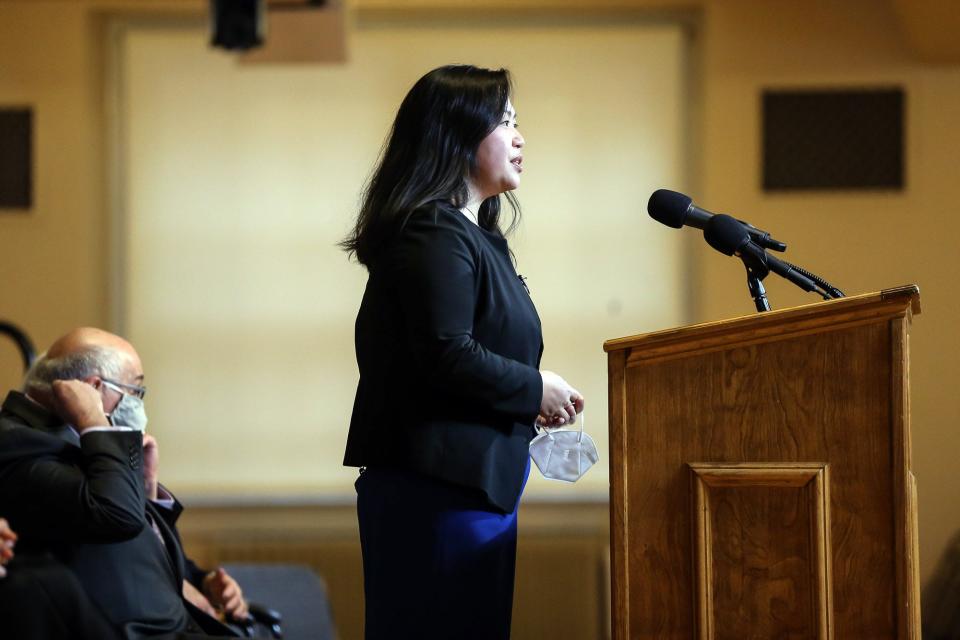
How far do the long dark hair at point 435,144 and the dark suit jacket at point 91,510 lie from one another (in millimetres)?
638

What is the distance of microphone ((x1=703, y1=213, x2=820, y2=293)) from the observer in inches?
72.3

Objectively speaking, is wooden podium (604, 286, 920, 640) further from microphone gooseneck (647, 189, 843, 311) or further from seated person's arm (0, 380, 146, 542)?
seated person's arm (0, 380, 146, 542)

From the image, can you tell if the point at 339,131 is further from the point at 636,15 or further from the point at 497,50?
the point at 636,15

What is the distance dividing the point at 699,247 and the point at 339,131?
159 centimetres

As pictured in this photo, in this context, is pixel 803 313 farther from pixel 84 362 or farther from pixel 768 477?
pixel 84 362

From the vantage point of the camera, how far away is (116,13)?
5129 millimetres

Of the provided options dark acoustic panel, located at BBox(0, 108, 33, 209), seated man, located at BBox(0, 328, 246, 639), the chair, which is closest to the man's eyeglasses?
seated man, located at BBox(0, 328, 246, 639)

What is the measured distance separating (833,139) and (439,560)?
12.3 ft

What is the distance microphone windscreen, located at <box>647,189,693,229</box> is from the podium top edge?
346 mm

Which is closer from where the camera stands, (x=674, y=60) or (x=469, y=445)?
(x=469, y=445)

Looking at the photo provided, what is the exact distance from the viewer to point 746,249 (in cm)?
186

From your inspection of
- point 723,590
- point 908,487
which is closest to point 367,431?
point 723,590

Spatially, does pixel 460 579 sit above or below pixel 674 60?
below

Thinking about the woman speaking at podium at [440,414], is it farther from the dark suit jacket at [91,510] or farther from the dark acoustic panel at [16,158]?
the dark acoustic panel at [16,158]
